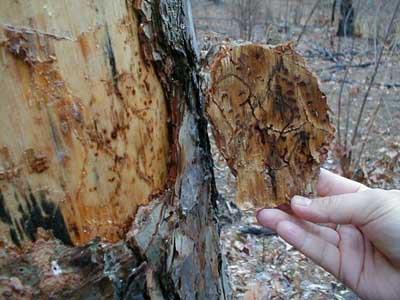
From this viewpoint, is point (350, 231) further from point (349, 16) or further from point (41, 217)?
point (349, 16)

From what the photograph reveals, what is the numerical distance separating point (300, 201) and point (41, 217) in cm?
62

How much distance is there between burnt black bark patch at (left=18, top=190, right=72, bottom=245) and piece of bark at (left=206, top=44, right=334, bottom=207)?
16.5 inches

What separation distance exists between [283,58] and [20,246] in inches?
26.9

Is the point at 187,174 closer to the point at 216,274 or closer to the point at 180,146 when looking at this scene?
the point at 180,146

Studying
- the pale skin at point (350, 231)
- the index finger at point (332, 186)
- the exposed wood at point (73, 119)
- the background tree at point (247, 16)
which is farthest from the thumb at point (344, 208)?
the background tree at point (247, 16)

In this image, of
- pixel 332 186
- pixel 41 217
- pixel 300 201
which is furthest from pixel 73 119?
pixel 332 186

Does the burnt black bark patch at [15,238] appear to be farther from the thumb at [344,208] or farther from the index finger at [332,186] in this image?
the index finger at [332,186]

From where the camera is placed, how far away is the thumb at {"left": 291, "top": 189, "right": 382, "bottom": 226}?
3.73 ft

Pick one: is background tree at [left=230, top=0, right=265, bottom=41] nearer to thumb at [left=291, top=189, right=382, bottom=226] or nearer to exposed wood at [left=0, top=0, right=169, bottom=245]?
thumb at [left=291, top=189, right=382, bottom=226]

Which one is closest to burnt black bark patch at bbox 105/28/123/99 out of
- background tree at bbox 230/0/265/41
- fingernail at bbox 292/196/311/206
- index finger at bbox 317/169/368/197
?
fingernail at bbox 292/196/311/206

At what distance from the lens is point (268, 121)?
44.7 inches

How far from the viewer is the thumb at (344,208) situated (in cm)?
114

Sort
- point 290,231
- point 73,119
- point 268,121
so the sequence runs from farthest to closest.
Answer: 1. point 290,231
2. point 268,121
3. point 73,119

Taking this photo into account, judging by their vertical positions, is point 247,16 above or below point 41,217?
below
